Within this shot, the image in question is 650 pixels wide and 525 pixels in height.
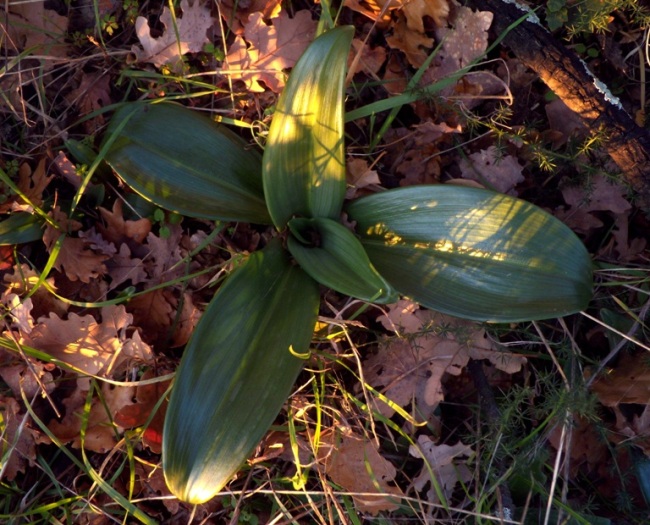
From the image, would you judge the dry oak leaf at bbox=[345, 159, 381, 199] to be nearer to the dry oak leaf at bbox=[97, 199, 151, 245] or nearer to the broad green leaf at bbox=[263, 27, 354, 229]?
the broad green leaf at bbox=[263, 27, 354, 229]

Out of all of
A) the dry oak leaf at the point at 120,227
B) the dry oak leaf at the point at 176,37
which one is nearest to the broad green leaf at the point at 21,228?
the dry oak leaf at the point at 120,227

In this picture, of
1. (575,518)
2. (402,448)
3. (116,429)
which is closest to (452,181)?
(402,448)

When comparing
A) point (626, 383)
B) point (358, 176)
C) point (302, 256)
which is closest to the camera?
point (302, 256)

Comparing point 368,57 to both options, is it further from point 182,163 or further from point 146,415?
point 146,415

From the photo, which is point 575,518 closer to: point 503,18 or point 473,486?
point 473,486

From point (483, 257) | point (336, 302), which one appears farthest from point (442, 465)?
Result: point (483, 257)

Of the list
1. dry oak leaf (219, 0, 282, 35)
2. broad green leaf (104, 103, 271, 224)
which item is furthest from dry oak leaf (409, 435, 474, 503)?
dry oak leaf (219, 0, 282, 35)
